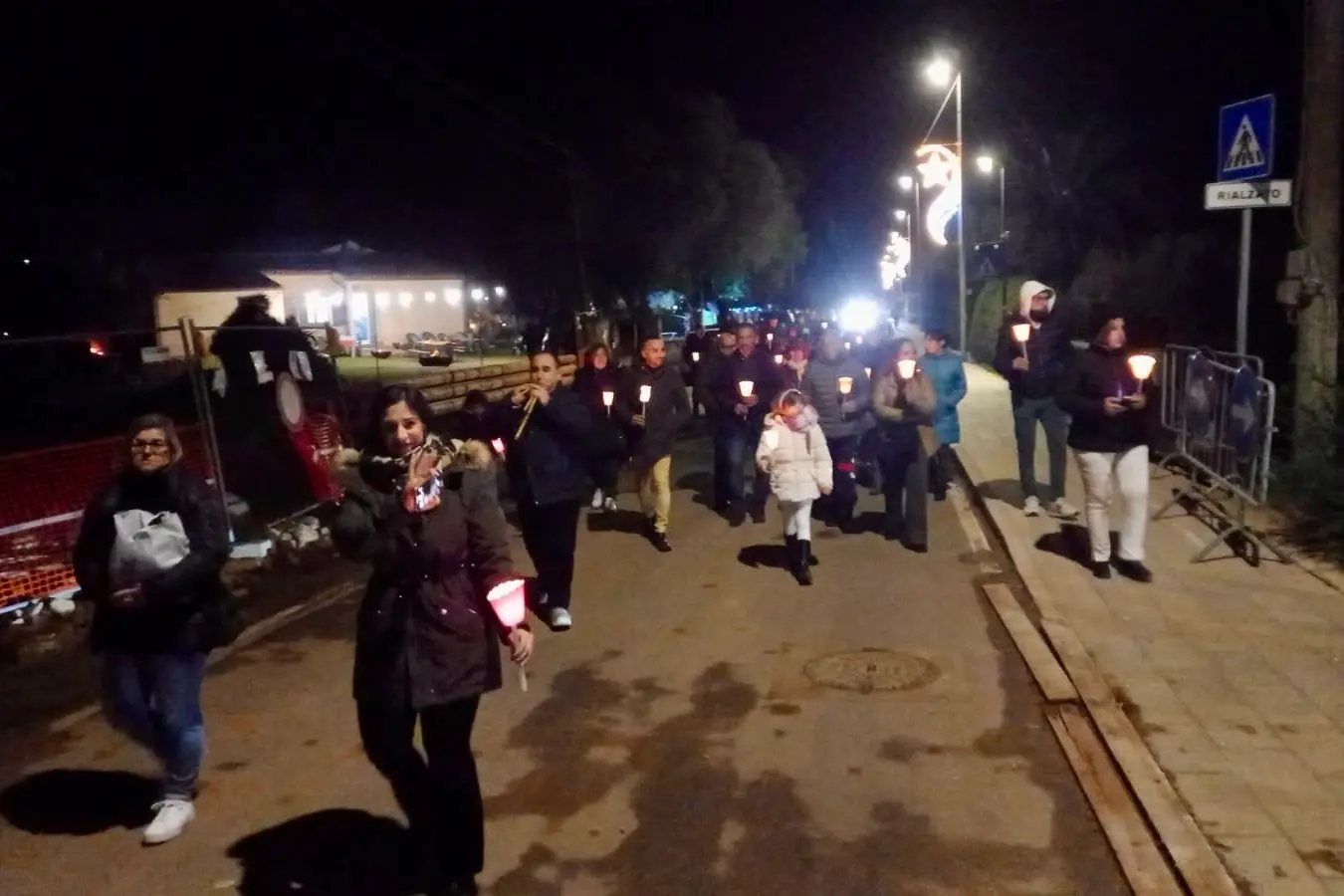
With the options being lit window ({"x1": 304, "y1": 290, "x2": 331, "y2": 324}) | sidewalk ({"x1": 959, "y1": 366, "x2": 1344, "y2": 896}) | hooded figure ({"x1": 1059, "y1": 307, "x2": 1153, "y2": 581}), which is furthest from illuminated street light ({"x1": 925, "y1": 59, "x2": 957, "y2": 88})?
lit window ({"x1": 304, "y1": 290, "x2": 331, "y2": 324})

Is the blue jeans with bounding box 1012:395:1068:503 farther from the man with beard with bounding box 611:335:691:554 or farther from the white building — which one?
the white building

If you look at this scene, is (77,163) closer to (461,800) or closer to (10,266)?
(10,266)

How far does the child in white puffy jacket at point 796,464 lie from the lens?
28.9 feet

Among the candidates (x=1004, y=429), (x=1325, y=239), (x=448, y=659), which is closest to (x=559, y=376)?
(x=448, y=659)

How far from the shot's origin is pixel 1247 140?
8922mm

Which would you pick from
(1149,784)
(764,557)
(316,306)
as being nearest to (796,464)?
(764,557)

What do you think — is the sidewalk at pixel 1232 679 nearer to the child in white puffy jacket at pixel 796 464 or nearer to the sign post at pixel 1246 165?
the child in white puffy jacket at pixel 796 464

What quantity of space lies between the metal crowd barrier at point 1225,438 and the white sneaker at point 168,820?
6728 millimetres

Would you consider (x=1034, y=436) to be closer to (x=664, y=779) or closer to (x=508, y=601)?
(x=664, y=779)

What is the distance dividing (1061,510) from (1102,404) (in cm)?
281

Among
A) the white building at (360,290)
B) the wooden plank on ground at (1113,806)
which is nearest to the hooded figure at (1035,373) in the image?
the wooden plank on ground at (1113,806)

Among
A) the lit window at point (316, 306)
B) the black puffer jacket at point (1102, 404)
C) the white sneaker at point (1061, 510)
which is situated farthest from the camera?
the lit window at point (316, 306)

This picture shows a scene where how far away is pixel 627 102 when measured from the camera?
35.0m

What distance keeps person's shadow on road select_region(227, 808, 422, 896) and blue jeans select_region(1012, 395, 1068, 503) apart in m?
7.30
